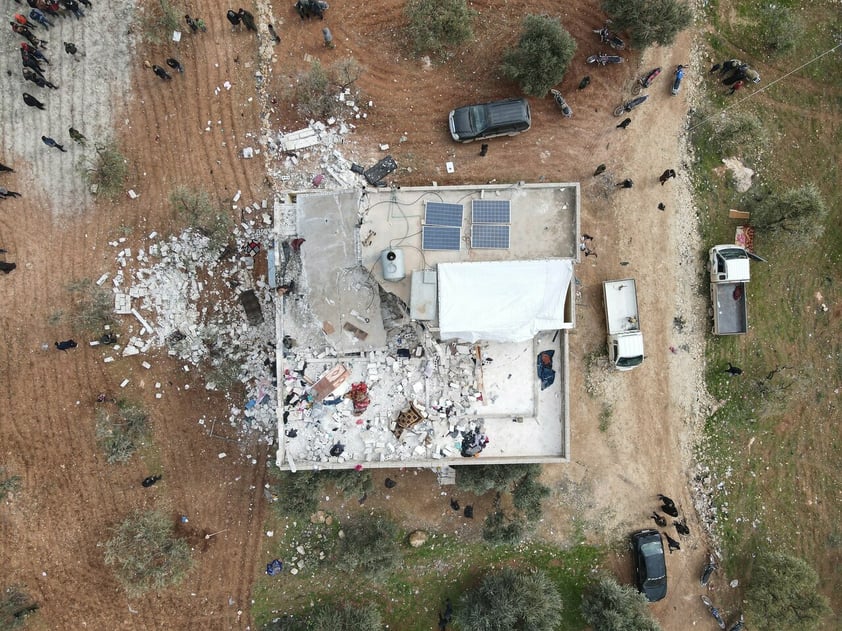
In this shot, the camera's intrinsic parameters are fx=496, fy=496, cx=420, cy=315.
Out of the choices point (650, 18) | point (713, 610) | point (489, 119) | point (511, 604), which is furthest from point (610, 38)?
point (713, 610)

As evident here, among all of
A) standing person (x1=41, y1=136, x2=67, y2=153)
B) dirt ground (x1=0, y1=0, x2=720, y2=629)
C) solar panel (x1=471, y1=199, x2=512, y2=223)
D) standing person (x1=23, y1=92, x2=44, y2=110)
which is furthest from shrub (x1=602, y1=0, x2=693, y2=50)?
standing person (x1=23, y1=92, x2=44, y2=110)

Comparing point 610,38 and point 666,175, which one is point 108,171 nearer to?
point 610,38

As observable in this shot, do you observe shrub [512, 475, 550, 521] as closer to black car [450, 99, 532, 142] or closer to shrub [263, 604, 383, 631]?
shrub [263, 604, 383, 631]

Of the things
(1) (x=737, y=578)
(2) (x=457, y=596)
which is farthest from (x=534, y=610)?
(1) (x=737, y=578)

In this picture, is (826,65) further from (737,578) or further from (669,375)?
(737,578)

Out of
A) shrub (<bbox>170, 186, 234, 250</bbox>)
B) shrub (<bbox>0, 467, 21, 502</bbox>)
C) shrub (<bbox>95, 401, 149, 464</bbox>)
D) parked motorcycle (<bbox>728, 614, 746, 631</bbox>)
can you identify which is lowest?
parked motorcycle (<bbox>728, 614, 746, 631</bbox>)
